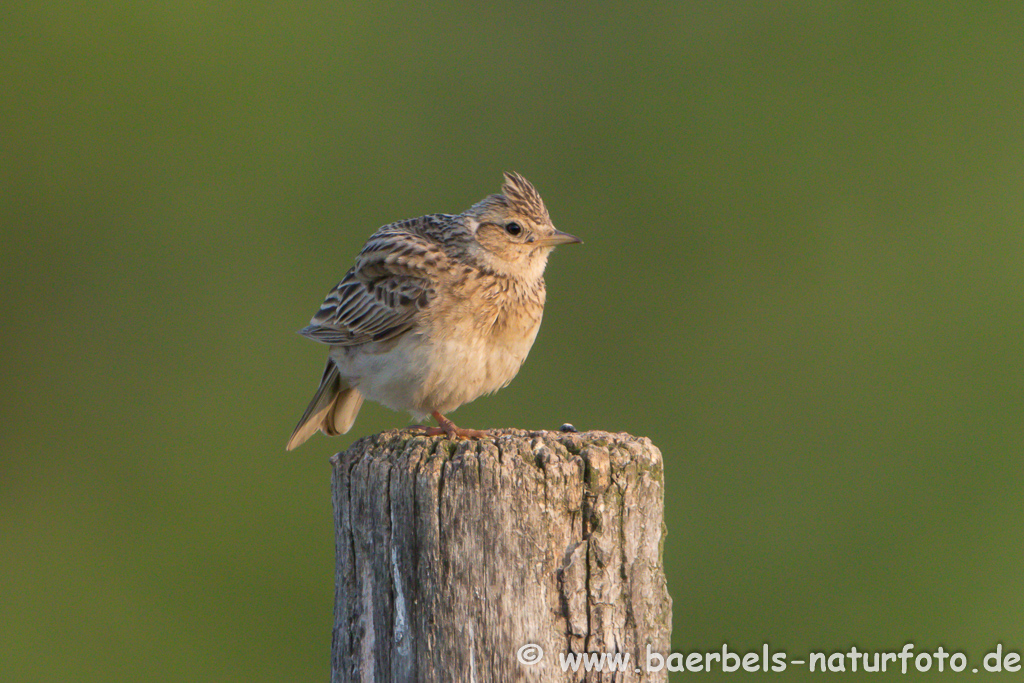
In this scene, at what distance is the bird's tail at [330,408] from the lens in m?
7.15

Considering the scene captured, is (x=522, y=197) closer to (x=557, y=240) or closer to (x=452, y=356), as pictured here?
(x=557, y=240)

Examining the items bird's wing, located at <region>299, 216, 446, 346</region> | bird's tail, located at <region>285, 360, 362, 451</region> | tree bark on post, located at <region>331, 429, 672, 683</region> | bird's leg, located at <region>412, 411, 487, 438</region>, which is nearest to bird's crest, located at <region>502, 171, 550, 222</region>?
bird's wing, located at <region>299, 216, 446, 346</region>

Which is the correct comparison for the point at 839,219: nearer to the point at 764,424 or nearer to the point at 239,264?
the point at 764,424

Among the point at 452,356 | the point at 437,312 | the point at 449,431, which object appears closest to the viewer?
the point at 449,431

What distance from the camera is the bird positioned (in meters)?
6.43

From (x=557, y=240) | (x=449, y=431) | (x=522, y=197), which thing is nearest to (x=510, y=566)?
(x=449, y=431)

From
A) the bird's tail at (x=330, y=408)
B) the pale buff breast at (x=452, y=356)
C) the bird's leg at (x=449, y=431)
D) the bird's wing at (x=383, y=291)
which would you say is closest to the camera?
the bird's leg at (x=449, y=431)

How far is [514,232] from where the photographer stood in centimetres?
705

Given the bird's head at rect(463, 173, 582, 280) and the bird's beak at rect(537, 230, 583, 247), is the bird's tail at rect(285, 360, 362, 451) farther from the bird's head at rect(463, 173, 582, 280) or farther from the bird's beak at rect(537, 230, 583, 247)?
the bird's beak at rect(537, 230, 583, 247)

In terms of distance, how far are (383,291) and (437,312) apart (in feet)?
1.35

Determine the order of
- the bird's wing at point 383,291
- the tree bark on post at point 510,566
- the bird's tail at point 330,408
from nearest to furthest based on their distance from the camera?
the tree bark on post at point 510,566, the bird's wing at point 383,291, the bird's tail at point 330,408

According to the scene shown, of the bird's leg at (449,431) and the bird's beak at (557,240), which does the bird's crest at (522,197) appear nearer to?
the bird's beak at (557,240)

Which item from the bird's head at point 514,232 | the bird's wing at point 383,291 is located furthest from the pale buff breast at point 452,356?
the bird's head at point 514,232

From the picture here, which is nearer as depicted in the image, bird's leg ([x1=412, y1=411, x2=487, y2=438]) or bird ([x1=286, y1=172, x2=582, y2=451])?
bird's leg ([x1=412, y1=411, x2=487, y2=438])
